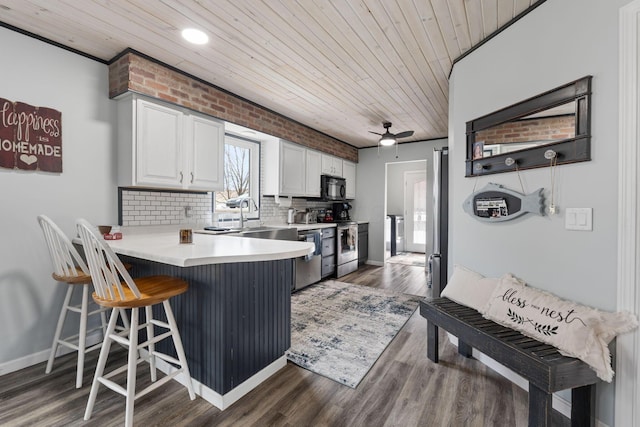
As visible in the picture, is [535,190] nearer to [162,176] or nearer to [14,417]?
[162,176]

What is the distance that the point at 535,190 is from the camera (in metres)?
1.78

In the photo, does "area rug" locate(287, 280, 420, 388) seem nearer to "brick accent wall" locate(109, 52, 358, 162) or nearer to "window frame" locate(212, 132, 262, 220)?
"window frame" locate(212, 132, 262, 220)

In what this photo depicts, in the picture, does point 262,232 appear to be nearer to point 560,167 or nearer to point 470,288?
point 470,288

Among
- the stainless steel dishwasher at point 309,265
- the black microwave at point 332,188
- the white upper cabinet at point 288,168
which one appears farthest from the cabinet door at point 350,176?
the stainless steel dishwasher at point 309,265

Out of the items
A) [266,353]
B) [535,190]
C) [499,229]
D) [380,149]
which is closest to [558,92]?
[535,190]

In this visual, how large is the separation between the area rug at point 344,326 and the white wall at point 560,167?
1.11 m

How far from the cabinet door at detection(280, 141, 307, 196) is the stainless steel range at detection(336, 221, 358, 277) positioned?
1030mm

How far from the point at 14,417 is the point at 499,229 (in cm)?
→ 322

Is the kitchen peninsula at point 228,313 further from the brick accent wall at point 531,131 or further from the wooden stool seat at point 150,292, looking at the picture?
the brick accent wall at point 531,131

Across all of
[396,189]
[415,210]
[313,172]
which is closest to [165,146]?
[313,172]

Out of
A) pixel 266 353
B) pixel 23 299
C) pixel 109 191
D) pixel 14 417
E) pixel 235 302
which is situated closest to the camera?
pixel 14 417

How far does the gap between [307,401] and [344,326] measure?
3.74 feet

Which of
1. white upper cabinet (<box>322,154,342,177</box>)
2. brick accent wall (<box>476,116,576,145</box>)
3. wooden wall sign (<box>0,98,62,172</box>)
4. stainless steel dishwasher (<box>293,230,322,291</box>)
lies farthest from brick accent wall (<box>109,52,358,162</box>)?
brick accent wall (<box>476,116,576,145</box>)

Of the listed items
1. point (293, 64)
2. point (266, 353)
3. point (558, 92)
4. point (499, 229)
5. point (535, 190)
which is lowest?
point (266, 353)
